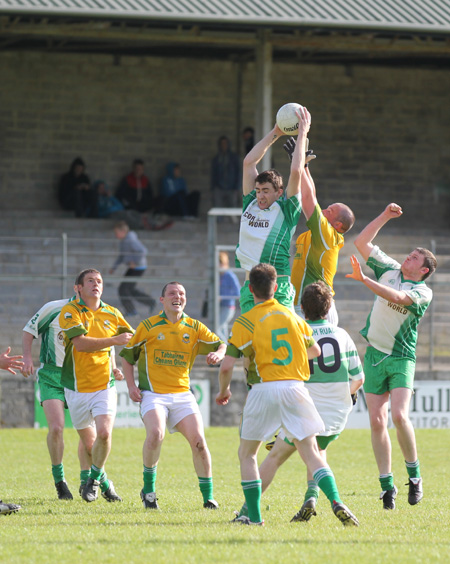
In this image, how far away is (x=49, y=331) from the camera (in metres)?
9.23

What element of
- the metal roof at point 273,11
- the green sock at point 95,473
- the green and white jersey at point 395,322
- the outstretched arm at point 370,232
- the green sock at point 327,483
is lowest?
the green sock at point 95,473

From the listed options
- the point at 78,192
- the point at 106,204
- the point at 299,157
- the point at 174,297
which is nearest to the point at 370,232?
the point at 299,157

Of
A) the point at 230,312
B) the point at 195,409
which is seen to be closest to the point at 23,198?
the point at 230,312

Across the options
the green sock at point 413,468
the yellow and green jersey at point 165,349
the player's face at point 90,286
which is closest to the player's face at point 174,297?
the yellow and green jersey at point 165,349

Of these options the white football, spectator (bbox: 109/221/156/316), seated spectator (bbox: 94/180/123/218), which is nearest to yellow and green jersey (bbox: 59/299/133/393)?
the white football

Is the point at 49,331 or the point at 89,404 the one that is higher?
the point at 49,331

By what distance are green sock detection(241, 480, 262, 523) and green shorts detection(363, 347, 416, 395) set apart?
201 cm

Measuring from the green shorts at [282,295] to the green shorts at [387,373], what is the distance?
1.16 m

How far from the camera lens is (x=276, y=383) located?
6.70 metres

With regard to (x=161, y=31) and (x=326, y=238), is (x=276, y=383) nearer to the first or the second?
(x=326, y=238)

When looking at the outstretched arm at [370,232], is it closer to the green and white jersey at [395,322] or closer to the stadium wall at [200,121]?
the green and white jersey at [395,322]

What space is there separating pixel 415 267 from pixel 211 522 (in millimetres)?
2797

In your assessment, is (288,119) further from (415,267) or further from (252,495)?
(252,495)

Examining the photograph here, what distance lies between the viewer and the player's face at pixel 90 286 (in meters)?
8.62
